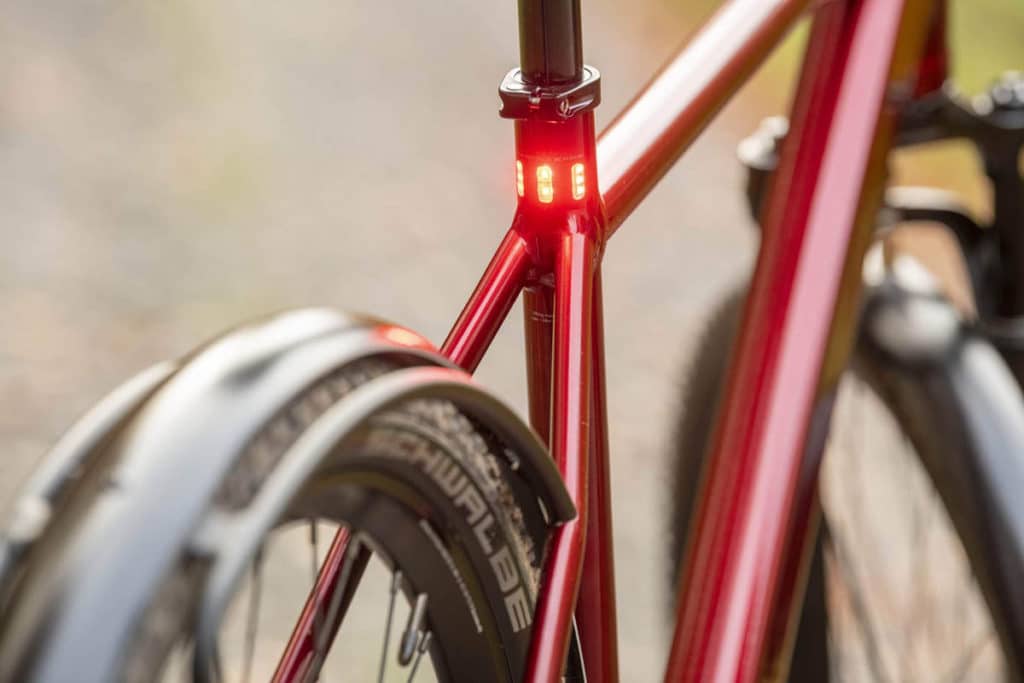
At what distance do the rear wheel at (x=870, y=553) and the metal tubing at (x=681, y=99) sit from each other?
38 centimetres

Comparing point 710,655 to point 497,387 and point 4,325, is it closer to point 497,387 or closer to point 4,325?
point 497,387

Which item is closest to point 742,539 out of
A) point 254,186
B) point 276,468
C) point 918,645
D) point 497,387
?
point 276,468

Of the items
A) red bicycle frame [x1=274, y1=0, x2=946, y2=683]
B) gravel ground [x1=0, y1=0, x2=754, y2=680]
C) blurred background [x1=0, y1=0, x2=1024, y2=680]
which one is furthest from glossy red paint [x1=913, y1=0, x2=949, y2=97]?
gravel ground [x1=0, y1=0, x2=754, y2=680]

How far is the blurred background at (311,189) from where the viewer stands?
6.70 ft

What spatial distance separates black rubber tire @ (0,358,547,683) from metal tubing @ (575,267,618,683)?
0.11 m

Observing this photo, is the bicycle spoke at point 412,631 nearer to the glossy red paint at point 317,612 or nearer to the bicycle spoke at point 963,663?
the glossy red paint at point 317,612

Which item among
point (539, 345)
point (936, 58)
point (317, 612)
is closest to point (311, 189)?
point (936, 58)

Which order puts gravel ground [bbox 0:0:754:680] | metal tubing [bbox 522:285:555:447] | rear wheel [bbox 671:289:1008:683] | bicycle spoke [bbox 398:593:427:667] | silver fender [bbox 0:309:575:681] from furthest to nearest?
gravel ground [bbox 0:0:754:680] < rear wheel [bbox 671:289:1008:683] < metal tubing [bbox 522:285:555:447] < bicycle spoke [bbox 398:593:427:667] < silver fender [bbox 0:309:575:681]

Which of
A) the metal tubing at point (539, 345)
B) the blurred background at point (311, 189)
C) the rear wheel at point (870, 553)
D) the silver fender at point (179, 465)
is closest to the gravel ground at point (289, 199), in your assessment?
the blurred background at point (311, 189)

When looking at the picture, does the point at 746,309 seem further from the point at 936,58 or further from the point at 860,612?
the point at 860,612

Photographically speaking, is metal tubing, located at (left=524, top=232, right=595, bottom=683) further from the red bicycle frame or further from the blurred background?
the blurred background

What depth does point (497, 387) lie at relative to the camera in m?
2.05

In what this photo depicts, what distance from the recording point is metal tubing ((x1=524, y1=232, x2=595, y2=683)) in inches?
25.6

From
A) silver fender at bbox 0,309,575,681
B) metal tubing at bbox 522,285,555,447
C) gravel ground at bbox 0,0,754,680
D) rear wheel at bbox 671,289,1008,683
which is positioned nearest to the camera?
silver fender at bbox 0,309,575,681
